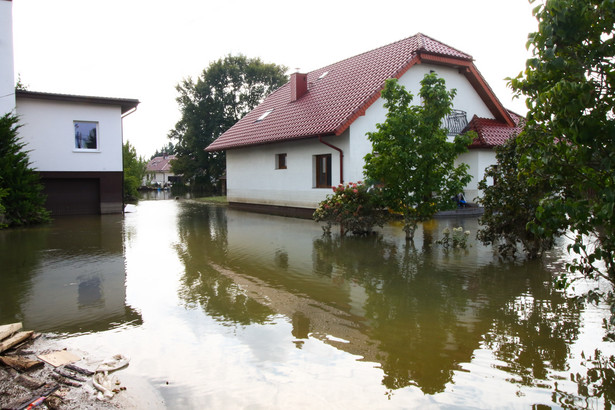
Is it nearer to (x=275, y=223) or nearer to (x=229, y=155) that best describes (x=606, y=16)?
(x=275, y=223)

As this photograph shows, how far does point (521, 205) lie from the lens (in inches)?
329

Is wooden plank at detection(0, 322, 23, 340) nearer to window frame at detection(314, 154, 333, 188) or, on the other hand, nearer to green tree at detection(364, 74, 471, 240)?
green tree at detection(364, 74, 471, 240)

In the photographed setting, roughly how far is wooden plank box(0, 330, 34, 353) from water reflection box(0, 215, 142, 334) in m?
0.47

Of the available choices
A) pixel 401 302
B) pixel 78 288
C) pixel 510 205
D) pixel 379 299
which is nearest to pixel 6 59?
pixel 78 288

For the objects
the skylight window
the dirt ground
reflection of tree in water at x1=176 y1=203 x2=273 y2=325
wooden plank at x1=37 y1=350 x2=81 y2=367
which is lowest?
the dirt ground

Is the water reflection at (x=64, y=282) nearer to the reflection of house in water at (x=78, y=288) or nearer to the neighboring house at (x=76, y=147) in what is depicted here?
the reflection of house in water at (x=78, y=288)

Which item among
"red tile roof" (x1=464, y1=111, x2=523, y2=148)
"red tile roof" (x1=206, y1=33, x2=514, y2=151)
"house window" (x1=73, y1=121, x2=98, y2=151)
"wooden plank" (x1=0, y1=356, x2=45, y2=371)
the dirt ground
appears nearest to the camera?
the dirt ground

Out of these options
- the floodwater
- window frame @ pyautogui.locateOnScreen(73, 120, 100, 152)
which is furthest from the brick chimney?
the floodwater

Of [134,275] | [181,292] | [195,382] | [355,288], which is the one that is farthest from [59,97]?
[195,382]

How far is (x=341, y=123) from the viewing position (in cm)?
1592

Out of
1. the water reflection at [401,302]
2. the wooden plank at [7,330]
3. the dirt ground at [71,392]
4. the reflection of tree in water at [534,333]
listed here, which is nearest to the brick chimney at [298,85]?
the water reflection at [401,302]

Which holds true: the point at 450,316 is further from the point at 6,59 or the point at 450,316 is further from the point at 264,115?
the point at 264,115

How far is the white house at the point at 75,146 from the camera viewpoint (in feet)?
63.4

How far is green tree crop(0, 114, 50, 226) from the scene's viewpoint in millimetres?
15250
